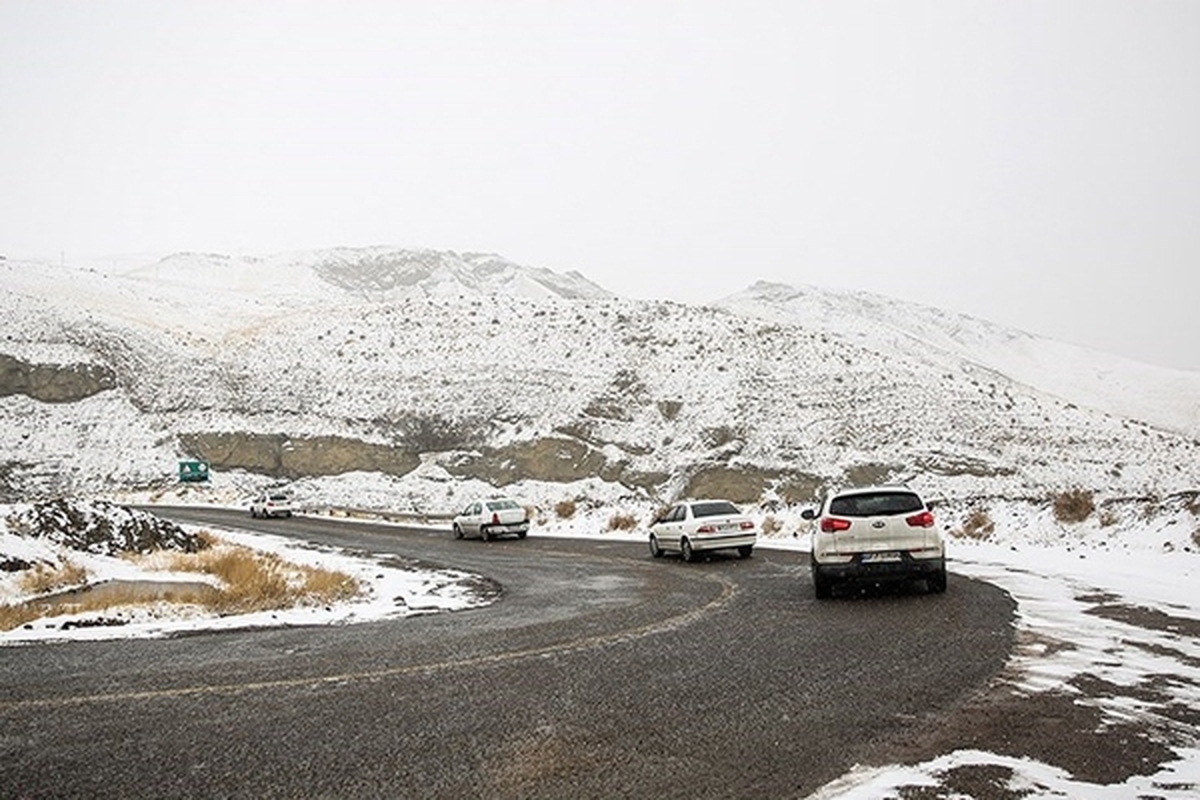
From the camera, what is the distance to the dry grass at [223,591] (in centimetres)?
1498

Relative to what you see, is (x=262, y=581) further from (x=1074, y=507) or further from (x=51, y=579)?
(x=1074, y=507)

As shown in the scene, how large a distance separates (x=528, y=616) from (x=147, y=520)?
1652 centimetres

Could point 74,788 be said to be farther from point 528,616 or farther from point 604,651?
point 528,616

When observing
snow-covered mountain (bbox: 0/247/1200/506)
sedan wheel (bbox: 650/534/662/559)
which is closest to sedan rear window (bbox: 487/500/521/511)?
sedan wheel (bbox: 650/534/662/559)

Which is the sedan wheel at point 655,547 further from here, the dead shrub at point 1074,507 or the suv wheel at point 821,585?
the dead shrub at point 1074,507

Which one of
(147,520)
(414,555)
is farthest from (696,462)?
(147,520)

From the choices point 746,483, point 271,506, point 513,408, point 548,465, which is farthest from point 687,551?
point 513,408

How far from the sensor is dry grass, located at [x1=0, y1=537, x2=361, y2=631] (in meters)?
15.0

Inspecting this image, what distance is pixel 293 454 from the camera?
6362 cm

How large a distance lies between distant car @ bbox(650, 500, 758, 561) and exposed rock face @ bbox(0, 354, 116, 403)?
5879 cm

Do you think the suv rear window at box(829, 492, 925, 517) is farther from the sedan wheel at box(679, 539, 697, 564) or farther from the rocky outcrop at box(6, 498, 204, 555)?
the rocky outcrop at box(6, 498, 204, 555)

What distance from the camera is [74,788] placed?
16.8 feet

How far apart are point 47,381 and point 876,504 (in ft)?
226

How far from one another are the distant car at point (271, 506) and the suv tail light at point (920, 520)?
124ft
